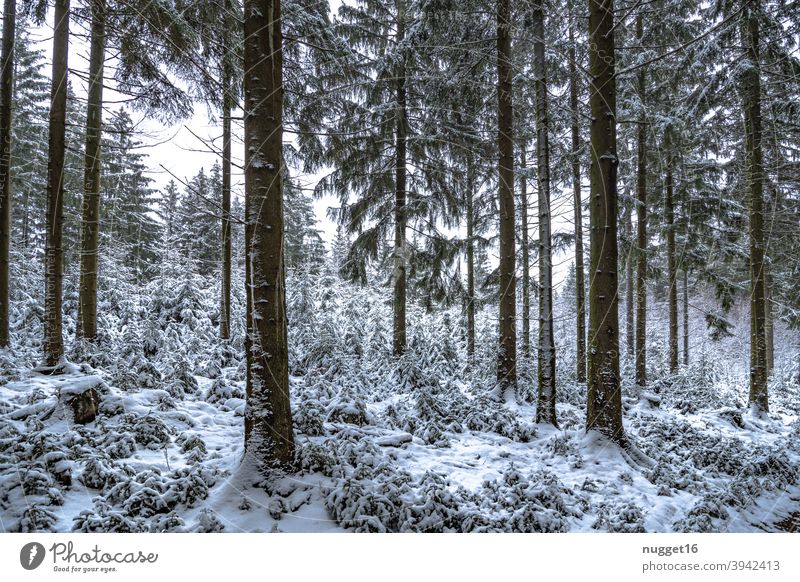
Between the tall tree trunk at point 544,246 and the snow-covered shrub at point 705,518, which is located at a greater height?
the tall tree trunk at point 544,246

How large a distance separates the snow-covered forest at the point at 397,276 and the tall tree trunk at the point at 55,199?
4 centimetres

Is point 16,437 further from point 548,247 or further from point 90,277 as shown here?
point 548,247

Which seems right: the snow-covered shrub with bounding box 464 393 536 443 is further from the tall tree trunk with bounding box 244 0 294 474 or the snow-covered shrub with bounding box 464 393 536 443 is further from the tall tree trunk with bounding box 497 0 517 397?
the tall tree trunk with bounding box 244 0 294 474

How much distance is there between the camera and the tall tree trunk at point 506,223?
717cm

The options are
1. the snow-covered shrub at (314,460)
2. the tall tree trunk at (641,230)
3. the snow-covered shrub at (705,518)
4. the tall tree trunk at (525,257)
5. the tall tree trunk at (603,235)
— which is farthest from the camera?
the tall tree trunk at (641,230)

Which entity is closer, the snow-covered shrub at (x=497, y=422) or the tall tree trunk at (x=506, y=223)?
the snow-covered shrub at (x=497, y=422)

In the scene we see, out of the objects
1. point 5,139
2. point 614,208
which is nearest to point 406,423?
point 614,208

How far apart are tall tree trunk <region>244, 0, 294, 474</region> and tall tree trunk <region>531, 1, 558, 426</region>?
438 centimetres

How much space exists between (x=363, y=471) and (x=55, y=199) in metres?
6.07

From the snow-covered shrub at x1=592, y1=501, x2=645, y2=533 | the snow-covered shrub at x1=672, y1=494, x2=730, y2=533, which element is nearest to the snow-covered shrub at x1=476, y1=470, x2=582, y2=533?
the snow-covered shrub at x1=592, y1=501, x2=645, y2=533

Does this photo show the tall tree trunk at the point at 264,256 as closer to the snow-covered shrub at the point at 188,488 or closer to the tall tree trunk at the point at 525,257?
the snow-covered shrub at the point at 188,488

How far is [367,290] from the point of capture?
19.9 meters

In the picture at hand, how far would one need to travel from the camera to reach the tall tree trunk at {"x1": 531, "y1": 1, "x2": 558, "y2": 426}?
6.16 meters

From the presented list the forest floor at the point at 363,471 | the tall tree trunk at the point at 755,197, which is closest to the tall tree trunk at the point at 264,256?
the forest floor at the point at 363,471
